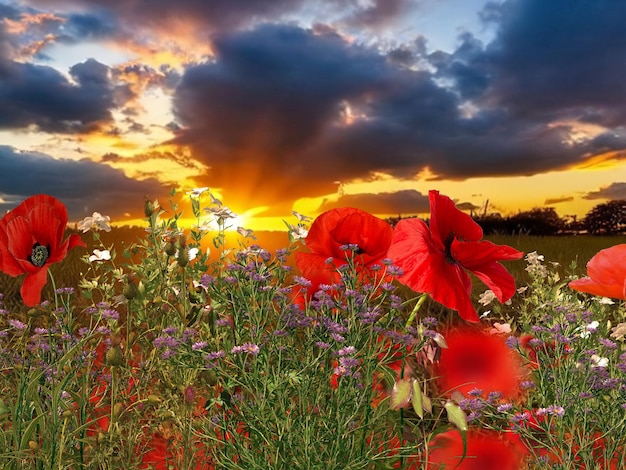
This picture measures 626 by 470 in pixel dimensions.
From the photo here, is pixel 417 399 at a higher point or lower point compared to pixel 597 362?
higher

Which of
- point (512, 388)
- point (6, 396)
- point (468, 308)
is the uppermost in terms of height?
point (468, 308)

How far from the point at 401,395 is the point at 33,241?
1760 millimetres

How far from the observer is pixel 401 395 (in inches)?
68.7

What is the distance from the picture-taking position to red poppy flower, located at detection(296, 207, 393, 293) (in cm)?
243

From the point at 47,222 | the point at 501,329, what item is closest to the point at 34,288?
the point at 47,222

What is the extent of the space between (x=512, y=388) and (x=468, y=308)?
1324 mm

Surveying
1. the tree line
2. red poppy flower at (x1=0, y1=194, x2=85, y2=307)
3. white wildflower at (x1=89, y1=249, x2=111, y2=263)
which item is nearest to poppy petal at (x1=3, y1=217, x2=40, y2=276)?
red poppy flower at (x1=0, y1=194, x2=85, y2=307)

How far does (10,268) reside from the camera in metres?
2.69

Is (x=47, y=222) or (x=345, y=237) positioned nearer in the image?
(x=345, y=237)

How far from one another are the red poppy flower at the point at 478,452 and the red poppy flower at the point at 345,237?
0.69m

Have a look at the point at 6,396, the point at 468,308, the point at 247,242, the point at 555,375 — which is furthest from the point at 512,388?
the point at 6,396

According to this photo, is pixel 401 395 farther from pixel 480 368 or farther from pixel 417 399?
pixel 480 368

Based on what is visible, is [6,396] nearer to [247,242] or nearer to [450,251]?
[247,242]

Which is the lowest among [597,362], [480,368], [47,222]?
[480,368]
